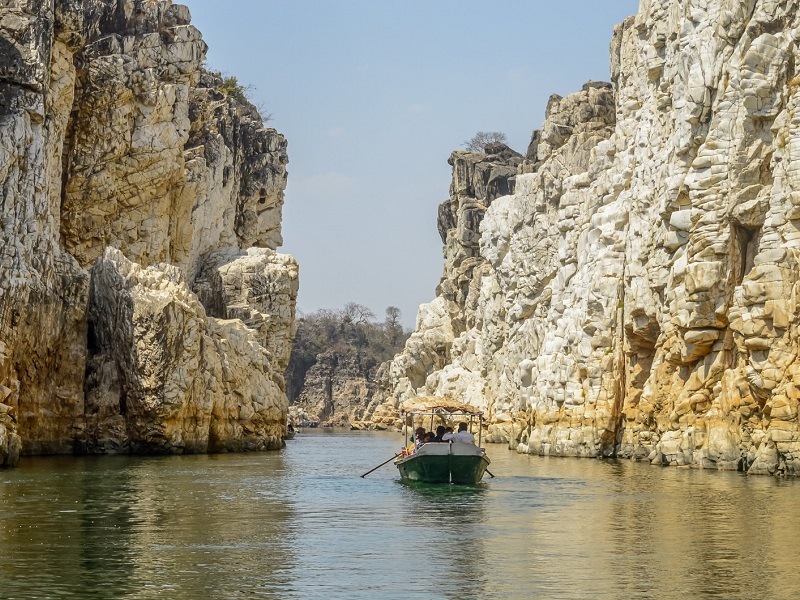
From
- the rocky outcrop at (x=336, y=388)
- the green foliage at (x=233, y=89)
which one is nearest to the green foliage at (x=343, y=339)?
the rocky outcrop at (x=336, y=388)

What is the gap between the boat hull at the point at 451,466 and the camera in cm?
3444

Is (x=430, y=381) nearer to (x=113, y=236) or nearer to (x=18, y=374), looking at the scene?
(x=113, y=236)

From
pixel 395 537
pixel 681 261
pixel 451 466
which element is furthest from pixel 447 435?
pixel 395 537

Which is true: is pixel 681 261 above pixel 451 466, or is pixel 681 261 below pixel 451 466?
above

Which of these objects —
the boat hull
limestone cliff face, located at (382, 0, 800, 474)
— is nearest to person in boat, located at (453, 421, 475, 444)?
the boat hull

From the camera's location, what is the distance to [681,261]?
42.9m

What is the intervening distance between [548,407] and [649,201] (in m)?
12.4

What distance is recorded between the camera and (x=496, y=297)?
87438mm

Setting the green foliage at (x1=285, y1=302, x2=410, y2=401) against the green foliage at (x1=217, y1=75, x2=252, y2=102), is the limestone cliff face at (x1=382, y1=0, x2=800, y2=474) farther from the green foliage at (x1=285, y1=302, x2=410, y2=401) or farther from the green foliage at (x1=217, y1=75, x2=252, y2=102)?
the green foliage at (x1=285, y1=302, x2=410, y2=401)

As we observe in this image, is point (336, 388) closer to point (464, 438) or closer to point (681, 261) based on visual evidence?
point (681, 261)

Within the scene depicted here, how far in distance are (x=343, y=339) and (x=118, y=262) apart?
387ft

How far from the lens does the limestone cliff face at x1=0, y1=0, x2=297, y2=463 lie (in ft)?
147

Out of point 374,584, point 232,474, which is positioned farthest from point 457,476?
point 374,584

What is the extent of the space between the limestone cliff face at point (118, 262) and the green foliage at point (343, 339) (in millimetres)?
84974
